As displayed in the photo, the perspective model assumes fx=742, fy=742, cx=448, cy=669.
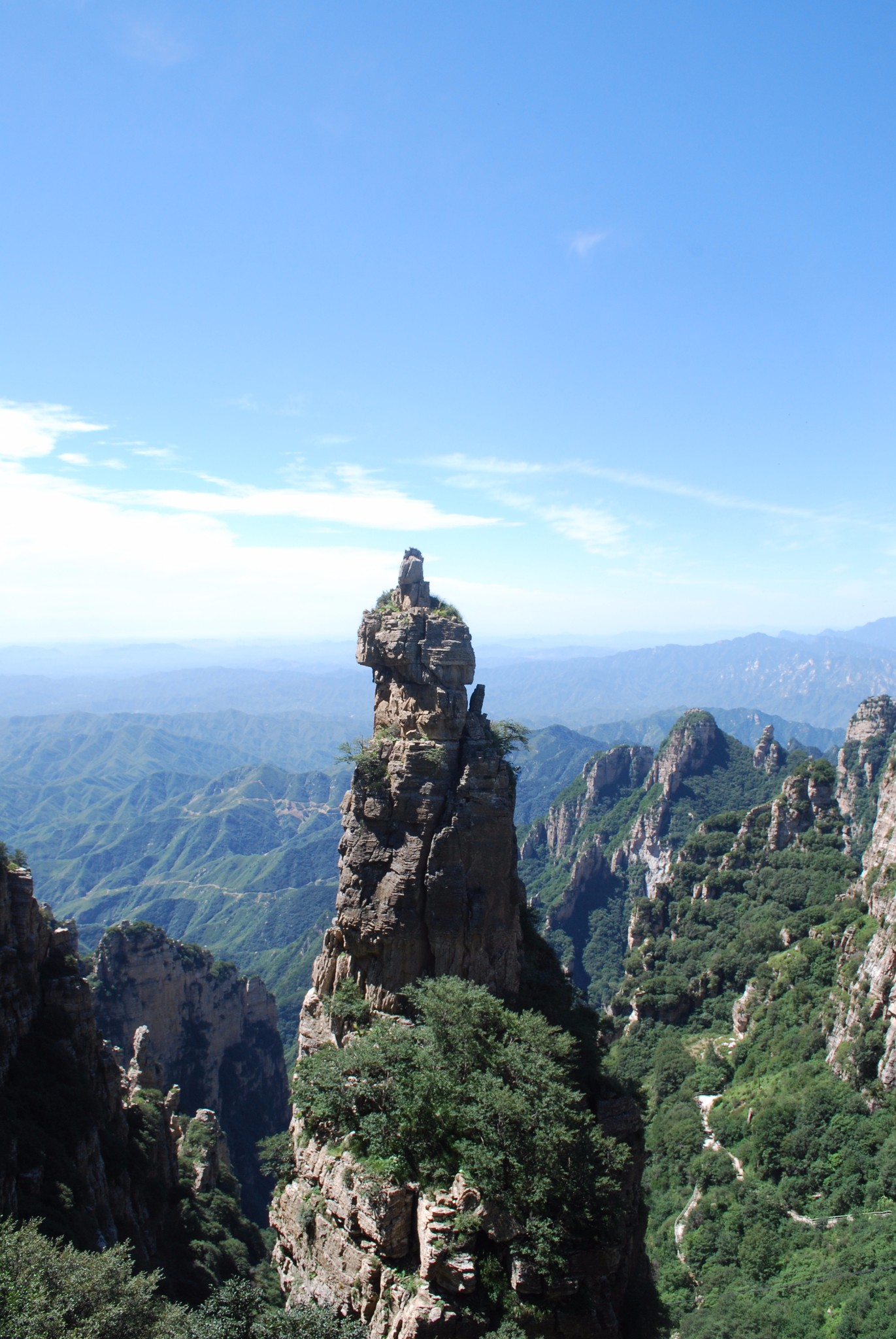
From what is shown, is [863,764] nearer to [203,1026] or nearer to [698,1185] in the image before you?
[698,1185]

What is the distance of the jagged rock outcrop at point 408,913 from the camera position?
699 inches

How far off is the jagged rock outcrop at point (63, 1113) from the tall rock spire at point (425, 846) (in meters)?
8.71

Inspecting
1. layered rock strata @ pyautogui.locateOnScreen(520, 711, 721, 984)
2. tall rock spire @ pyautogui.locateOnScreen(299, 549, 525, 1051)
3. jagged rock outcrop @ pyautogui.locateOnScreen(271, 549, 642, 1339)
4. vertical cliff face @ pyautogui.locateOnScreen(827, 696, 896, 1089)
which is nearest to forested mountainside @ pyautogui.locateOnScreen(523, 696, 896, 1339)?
vertical cliff face @ pyautogui.locateOnScreen(827, 696, 896, 1089)

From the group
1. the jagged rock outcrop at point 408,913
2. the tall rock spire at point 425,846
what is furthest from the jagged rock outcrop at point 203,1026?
the tall rock spire at point 425,846

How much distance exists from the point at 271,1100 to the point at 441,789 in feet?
188

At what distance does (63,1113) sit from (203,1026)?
37.9 m

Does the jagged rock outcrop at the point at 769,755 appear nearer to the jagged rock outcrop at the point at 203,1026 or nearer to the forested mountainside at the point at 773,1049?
the forested mountainside at the point at 773,1049

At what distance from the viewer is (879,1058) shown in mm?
38531

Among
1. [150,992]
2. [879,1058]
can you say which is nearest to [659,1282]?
[879,1058]

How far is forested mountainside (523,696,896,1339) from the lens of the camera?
31.1 m

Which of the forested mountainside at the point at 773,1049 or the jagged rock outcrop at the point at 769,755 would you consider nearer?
the forested mountainside at the point at 773,1049

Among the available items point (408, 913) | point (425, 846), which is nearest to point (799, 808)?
point (425, 846)

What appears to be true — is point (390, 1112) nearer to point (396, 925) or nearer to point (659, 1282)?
point (396, 925)

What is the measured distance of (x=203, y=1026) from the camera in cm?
6203
